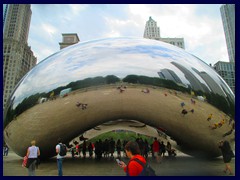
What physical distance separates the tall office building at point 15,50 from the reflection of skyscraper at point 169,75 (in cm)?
7783

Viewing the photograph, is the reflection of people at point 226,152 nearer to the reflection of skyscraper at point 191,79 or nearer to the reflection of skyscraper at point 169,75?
the reflection of skyscraper at point 191,79

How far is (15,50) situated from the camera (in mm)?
93312

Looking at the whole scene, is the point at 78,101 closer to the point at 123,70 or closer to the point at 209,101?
the point at 123,70

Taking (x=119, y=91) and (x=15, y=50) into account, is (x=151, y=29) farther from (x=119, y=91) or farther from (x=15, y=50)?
(x=119, y=91)

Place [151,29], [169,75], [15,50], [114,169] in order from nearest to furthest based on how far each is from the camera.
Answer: [169,75] < [114,169] < [15,50] < [151,29]

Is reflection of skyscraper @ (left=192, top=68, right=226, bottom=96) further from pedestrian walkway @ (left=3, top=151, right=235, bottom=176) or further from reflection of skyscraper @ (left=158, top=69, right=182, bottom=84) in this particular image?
pedestrian walkway @ (left=3, top=151, right=235, bottom=176)

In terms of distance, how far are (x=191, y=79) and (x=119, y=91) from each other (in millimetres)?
1678

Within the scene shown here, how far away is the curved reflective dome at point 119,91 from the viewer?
5.28m

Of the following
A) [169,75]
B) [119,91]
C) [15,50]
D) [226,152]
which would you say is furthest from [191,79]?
[15,50]

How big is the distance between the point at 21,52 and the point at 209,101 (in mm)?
A: 102003

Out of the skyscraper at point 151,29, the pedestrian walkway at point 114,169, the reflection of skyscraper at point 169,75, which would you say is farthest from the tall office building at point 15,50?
the skyscraper at point 151,29

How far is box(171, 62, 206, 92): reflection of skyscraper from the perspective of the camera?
5360mm

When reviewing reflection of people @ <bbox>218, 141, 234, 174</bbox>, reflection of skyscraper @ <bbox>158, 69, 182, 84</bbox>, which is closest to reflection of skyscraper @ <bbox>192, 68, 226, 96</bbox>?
reflection of skyscraper @ <bbox>158, 69, 182, 84</bbox>

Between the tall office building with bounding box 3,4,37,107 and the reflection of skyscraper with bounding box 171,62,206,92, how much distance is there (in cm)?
7789
